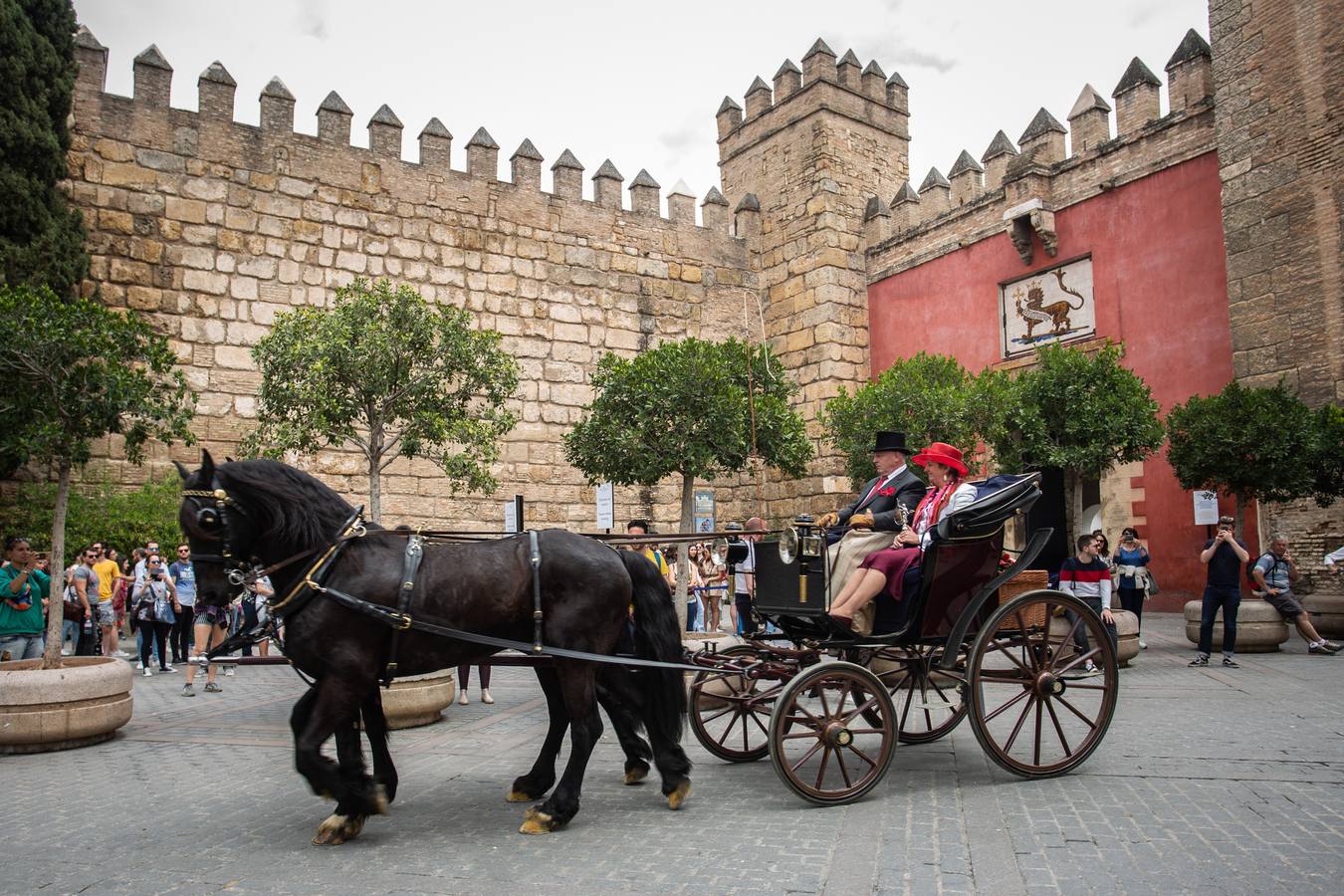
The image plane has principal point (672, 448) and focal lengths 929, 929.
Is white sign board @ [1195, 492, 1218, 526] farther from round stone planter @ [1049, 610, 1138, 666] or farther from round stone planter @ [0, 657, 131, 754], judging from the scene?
round stone planter @ [0, 657, 131, 754]

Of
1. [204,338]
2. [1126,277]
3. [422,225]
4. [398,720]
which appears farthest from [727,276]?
[398,720]

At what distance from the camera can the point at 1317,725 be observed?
5.93m

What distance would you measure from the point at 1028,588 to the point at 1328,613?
784cm

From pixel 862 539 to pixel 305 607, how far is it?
2.88m

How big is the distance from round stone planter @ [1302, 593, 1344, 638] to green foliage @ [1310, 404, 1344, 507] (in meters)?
1.26

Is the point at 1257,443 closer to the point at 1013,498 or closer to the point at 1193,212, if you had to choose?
the point at 1193,212

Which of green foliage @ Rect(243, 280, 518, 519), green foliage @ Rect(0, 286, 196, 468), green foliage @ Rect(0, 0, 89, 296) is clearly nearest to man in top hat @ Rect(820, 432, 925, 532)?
green foliage @ Rect(0, 286, 196, 468)

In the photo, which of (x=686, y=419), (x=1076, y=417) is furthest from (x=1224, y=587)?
(x=686, y=419)

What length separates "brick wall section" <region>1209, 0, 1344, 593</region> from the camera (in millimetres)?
12195

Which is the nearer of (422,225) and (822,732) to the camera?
(822,732)

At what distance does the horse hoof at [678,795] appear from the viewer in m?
4.39

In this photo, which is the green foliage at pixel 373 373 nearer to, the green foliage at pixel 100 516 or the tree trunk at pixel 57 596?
the green foliage at pixel 100 516

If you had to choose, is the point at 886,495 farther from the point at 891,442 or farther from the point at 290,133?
the point at 290,133

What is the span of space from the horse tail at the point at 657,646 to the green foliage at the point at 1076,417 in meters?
9.35
